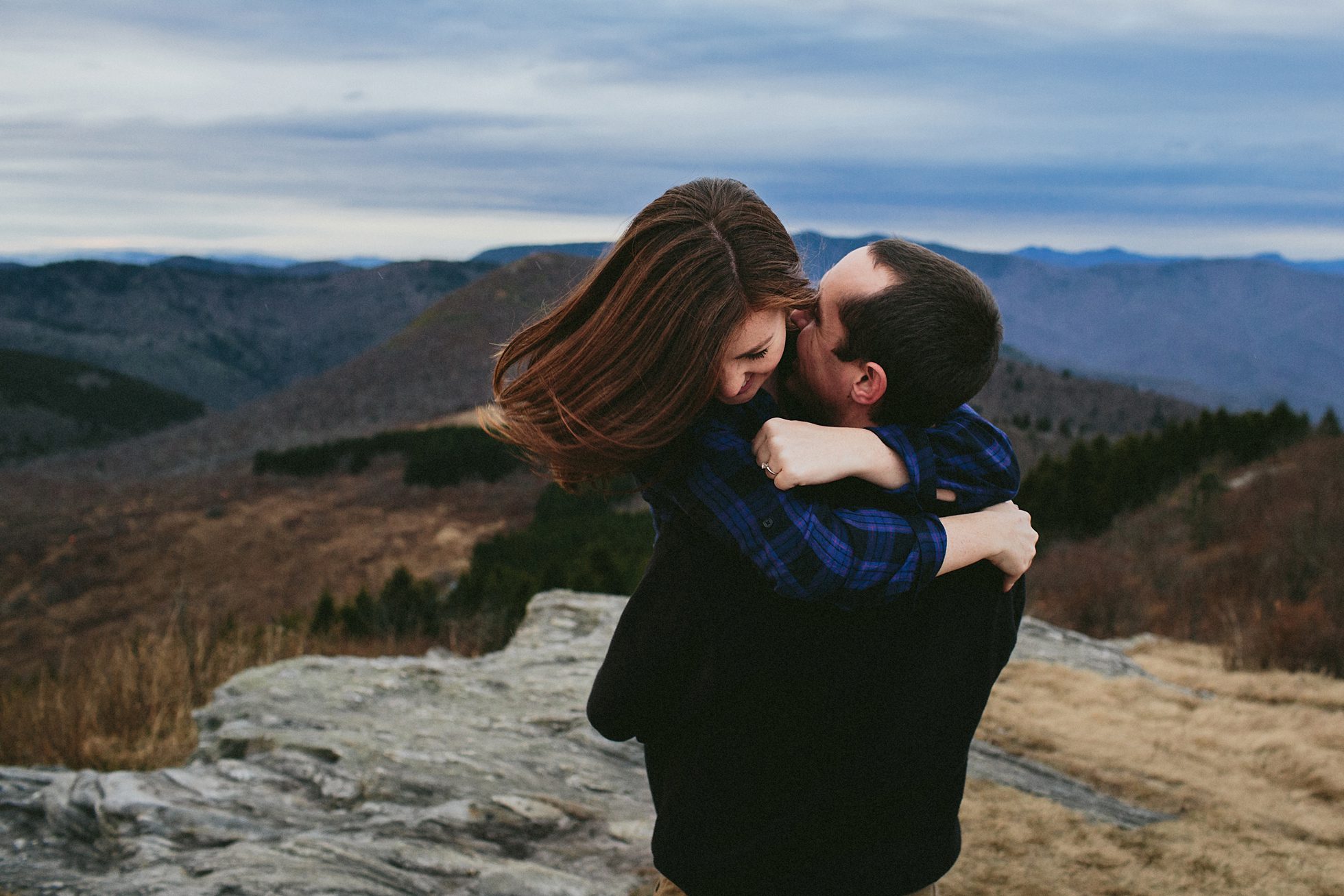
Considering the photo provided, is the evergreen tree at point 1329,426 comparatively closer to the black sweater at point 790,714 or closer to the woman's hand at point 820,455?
the black sweater at point 790,714

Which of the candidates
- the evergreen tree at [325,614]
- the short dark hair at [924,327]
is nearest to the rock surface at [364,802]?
the short dark hair at [924,327]

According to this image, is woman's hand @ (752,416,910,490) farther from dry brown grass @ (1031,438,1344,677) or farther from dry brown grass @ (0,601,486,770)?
dry brown grass @ (1031,438,1344,677)

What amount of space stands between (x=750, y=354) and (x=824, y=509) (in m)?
0.31

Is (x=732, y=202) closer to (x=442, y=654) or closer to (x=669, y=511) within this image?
(x=669, y=511)

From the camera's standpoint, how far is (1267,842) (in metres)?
3.57

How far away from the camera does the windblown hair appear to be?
158cm

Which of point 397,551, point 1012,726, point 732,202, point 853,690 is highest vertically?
point 732,202

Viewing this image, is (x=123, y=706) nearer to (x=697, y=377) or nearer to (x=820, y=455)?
(x=697, y=377)

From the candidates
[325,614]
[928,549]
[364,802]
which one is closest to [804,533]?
[928,549]

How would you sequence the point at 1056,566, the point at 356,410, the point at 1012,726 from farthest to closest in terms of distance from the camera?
the point at 356,410 → the point at 1056,566 → the point at 1012,726

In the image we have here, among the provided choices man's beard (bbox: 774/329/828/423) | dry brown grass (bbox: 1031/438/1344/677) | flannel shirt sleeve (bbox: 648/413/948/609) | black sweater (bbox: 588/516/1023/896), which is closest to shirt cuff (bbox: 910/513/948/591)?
flannel shirt sleeve (bbox: 648/413/948/609)

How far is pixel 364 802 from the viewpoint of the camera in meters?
3.60

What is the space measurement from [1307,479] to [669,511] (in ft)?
60.9

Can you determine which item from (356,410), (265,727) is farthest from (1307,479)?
(356,410)
